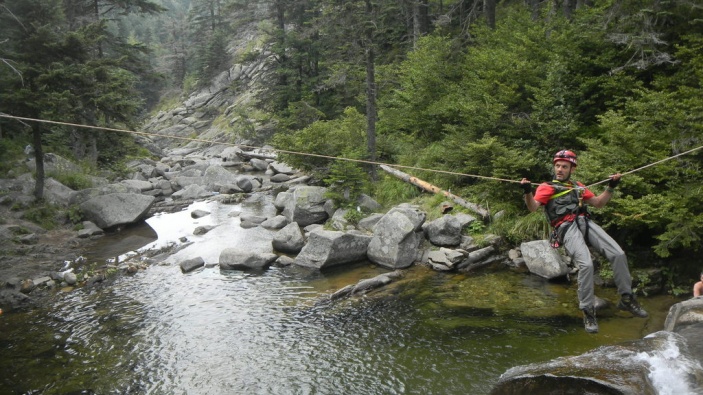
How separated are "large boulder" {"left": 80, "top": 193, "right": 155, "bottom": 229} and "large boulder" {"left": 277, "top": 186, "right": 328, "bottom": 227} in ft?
20.4

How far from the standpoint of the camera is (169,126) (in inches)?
2179

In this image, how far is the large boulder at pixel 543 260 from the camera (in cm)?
1047

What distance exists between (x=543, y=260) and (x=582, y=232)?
170 inches

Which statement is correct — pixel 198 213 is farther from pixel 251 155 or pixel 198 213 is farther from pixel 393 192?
A: pixel 251 155

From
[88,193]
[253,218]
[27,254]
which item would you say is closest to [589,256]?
[253,218]

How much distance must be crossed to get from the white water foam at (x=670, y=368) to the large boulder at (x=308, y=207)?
11.9 metres

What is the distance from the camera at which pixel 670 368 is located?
504 cm

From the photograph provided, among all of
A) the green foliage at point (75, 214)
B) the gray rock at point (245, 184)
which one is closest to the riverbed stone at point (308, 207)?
the gray rock at point (245, 184)

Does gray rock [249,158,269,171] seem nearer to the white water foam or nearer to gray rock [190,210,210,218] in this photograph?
gray rock [190,210,210,218]

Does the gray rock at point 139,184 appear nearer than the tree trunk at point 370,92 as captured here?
No

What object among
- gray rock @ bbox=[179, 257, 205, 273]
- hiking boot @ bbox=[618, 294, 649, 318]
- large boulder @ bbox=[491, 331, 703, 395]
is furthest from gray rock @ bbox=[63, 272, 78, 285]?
hiking boot @ bbox=[618, 294, 649, 318]

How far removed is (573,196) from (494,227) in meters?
5.79

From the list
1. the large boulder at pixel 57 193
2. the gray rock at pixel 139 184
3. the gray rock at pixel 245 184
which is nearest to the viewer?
the large boulder at pixel 57 193

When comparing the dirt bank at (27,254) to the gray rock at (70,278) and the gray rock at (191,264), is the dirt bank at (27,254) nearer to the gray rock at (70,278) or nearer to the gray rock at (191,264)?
the gray rock at (70,278)
